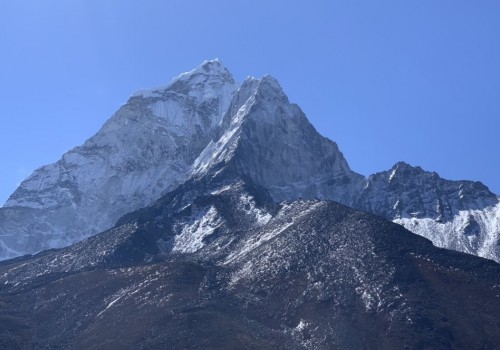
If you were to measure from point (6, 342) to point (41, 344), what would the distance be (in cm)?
689

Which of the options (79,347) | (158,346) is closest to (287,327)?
(158,346)

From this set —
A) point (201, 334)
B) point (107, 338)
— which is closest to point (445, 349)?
point (201, 334)

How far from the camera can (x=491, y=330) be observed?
185750 millimetres

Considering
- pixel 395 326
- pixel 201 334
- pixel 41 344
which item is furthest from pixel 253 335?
pixel 41 344

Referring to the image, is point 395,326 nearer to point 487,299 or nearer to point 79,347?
point 487,299

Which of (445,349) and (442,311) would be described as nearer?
(445,349)

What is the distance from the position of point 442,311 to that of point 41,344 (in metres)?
76.5

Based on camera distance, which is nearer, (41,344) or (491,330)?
(491,330)

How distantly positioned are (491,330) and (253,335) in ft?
140

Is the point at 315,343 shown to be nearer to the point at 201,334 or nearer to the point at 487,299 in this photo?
the point at 201,334

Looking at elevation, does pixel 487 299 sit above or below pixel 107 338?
above

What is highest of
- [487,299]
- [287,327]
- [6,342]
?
[487,299]

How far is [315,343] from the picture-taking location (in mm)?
186375

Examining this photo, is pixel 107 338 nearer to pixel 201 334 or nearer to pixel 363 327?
pixel 201 334
